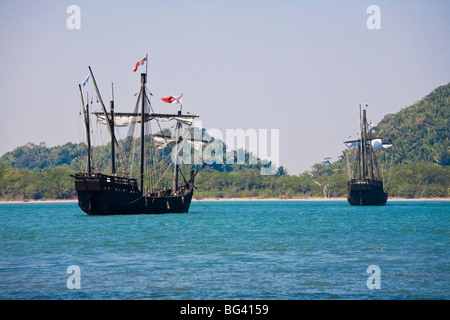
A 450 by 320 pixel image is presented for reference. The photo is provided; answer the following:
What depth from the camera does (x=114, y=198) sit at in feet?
213

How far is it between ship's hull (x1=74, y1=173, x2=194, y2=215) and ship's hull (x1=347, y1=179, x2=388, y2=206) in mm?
41950

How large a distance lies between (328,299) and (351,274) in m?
5.26

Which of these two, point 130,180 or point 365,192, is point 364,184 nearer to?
point 365,192

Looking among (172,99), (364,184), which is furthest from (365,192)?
(172,99)

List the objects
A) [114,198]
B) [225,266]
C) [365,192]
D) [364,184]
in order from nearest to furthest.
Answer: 1. [225,266]
2. [114,198]
3. [364,184]
4. [365,192]

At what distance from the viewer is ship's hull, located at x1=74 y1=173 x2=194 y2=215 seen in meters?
62.4

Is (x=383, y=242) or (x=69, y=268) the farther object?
(x=383, y=242)

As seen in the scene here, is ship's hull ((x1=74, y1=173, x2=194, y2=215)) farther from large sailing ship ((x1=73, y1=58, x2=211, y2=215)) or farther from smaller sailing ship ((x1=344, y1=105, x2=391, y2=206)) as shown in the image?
smaller sailing ship ((x1=344, y1=105, x2=391, y2=206))

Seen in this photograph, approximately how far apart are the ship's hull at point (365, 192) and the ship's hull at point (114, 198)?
4195 centimetres

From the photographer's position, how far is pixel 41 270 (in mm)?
26875

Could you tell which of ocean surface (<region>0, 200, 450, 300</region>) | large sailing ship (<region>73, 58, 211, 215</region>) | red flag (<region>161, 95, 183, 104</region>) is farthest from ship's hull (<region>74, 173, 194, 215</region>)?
ocean surface (<region>0, 200, 450, 300</region>)

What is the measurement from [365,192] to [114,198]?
5631cm
